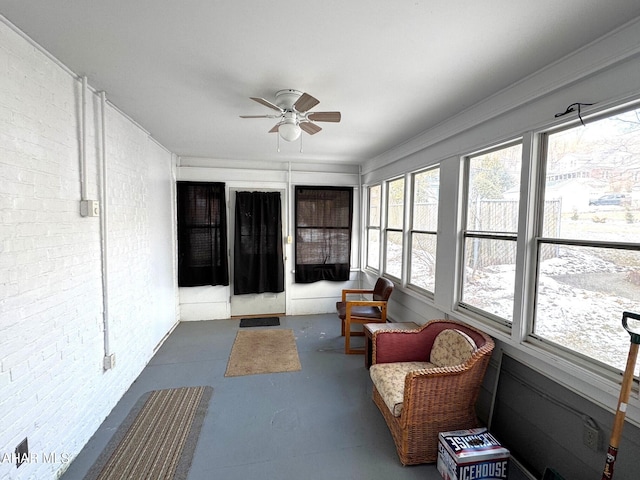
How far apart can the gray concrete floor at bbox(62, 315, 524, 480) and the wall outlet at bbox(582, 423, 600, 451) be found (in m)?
0.52

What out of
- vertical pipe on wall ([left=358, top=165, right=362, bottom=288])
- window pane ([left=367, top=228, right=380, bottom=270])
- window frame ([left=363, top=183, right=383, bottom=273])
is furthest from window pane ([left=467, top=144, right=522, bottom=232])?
vertical pipe on wall ([left=358, top=165, right=362, bottom=288])

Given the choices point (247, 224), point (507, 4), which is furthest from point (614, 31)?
point (247, 224)

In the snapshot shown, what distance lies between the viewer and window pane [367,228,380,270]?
470cm

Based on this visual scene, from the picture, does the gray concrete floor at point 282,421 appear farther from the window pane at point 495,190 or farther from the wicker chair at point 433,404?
the window pane at point 495,190

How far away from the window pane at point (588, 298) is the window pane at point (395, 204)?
203cm

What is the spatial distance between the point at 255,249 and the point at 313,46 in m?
3.54

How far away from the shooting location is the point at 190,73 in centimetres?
187

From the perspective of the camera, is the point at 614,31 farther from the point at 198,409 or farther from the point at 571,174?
the point at 198,409

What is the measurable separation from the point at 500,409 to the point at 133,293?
3.29 meters

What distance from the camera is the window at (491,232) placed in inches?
84.6

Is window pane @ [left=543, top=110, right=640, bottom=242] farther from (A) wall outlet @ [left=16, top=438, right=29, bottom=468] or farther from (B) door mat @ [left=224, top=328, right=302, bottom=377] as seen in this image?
(A) wall outlet @ [left=16, top=438, right=29, bottom=468]

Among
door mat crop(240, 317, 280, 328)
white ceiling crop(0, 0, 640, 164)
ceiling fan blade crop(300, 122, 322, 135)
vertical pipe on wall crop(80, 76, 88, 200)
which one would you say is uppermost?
white ceiling crop(0, 0, 640, 164)

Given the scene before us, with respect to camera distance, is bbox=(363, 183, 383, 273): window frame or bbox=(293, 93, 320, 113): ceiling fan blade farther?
bbox=(363, 183, 383, 273): window frame

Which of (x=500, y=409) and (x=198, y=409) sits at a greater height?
(x=500, y=409)
